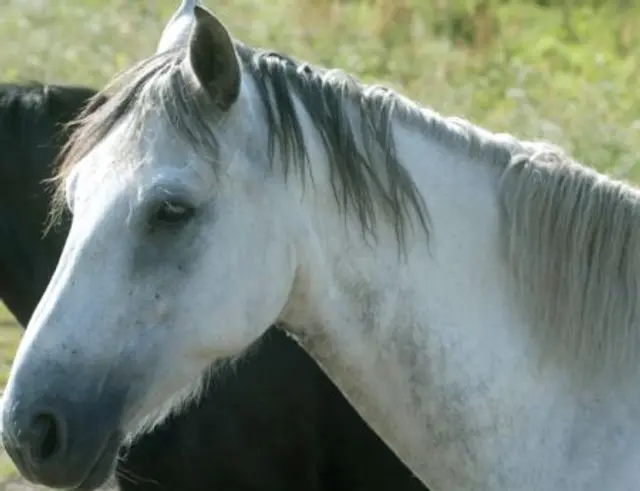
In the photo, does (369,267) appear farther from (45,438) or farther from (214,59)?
(45,438)

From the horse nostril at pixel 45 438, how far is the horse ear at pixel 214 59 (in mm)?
610

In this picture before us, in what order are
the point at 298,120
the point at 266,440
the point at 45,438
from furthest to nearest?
the point at 266,440 → the point at 298,120 → the point at 45,438

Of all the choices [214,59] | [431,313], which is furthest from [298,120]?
[431,313]

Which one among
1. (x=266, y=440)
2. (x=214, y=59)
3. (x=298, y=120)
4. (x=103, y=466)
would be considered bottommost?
(x=266, y=440)

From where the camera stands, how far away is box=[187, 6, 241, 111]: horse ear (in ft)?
6.51

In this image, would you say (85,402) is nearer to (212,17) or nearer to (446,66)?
(212,17)

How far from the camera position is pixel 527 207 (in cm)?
219

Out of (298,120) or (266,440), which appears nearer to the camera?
(298,120)

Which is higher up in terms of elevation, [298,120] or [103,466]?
[298,120]

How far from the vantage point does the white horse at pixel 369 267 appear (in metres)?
2.04

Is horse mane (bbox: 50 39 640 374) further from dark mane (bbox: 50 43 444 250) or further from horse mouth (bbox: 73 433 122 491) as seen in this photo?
horse mouth (bbox: 73 433 122 491)

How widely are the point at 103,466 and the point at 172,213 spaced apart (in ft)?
1.50

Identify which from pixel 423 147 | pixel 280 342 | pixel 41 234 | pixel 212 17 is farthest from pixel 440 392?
pixel 41 234

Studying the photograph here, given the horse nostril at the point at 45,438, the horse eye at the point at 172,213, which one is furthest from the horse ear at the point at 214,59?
the horse nostril at the point at 45,438
